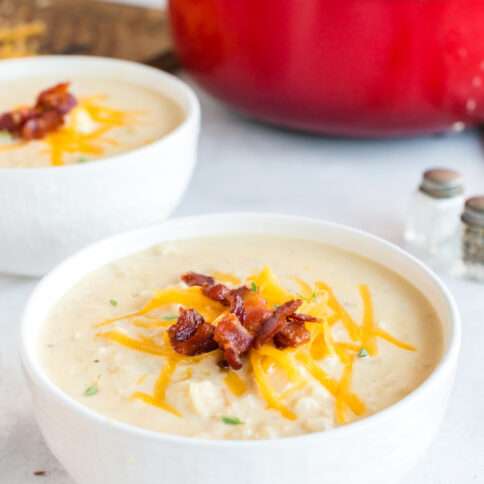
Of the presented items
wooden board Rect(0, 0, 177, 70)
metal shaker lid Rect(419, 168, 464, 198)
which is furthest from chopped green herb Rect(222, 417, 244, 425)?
wooden board Rect(0, 0, 177, 70)

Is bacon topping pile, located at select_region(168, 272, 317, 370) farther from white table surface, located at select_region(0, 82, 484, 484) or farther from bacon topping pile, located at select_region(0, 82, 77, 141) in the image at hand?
bacon topping pile, located at select_region(0, 82, 77, 141)

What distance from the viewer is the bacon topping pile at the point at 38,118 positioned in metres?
1.64

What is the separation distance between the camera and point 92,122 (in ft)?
5.62

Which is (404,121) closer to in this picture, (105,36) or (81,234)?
(81,234)

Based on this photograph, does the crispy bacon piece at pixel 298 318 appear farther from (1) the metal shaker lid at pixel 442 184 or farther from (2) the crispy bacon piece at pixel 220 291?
(1) the metal shaker lid at pixel 442 184

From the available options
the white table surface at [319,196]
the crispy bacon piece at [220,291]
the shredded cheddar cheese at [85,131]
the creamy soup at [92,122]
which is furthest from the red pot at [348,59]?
the crispy bacon piece at [220,291]

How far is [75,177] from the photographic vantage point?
57.7 inches

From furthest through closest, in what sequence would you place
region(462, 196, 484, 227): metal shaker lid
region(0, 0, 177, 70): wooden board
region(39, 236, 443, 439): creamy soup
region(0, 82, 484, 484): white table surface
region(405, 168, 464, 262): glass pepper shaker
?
region(0, 0, 177, 70): wooden board
region(405, 168, 464, 262): glass pepper shaker
region(462, 196, 484, 227): metal shaker lid
region(0, 82, 484, 484): white table surface
region(39, 236, 443, 439): creamy soup

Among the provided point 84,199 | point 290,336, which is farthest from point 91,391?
point 84,199

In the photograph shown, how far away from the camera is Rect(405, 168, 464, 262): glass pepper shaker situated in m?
1.70

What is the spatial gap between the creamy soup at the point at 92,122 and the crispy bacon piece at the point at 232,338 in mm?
662

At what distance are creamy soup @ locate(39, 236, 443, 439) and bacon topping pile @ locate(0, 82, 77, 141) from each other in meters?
0.45

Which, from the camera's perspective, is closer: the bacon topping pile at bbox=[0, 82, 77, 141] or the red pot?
the bacon topping pile at bbox=[0, 82, 77, 141]

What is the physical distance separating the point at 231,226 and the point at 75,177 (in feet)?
0.95
